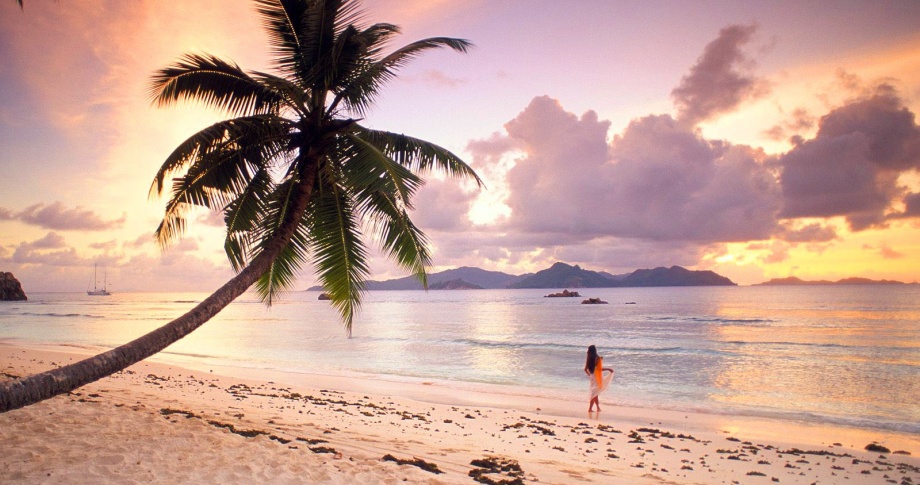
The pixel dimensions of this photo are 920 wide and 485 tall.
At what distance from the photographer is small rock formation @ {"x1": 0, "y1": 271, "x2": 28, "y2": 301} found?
394 feet

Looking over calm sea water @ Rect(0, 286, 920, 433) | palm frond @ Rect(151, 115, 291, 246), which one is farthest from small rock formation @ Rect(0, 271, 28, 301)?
palm frond @ Rect(151, 115, 291, 246)

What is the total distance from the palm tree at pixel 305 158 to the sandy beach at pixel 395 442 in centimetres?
188

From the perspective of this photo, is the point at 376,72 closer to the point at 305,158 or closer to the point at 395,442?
the point at 305,158

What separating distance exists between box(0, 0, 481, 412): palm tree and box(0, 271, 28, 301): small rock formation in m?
151

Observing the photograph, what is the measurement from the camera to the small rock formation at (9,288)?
12006cm

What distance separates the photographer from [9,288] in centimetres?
12200

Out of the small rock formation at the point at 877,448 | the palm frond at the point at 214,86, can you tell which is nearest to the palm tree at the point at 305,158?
the palm frond at the point at 214,86

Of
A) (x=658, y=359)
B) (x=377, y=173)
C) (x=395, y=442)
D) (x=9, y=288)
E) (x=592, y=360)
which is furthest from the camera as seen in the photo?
(x=9, y=288)

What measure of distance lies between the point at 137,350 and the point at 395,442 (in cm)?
480

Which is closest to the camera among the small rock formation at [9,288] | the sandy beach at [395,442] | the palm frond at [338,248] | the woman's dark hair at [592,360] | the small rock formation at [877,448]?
the sandy beach at [395,442]

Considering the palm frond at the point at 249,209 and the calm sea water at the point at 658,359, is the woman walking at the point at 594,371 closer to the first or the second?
the calm sea water at the point at 658,359

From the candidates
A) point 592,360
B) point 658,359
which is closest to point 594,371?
point 592,360

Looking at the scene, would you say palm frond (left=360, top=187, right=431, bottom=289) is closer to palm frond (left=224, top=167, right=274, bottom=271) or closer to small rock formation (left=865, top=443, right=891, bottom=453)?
palm frond (left=224, top=167, right=274, bottom=271)

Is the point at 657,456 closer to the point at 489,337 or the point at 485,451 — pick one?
the point at 485,451
